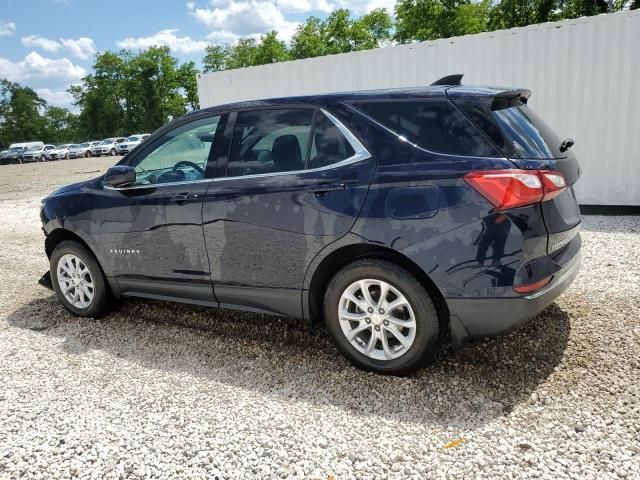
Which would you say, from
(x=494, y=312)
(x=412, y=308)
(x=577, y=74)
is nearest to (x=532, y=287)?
(x=494, y=312)

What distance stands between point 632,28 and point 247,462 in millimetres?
7884

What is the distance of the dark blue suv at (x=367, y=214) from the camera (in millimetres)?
2838

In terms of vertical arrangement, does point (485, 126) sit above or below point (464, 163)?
above

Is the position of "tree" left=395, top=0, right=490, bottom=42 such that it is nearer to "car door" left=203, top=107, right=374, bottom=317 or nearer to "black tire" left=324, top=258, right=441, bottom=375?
"car door" left=203, top=107, right=374, bottom=317

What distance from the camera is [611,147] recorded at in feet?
25.9

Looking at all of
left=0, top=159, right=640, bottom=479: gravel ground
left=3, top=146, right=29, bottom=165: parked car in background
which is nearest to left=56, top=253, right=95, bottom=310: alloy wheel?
left=0, top=159, right=640, bottom=479: gravel ground

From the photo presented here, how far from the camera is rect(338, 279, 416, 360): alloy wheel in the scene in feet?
10.3

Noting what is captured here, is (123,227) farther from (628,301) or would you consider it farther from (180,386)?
(628,301)

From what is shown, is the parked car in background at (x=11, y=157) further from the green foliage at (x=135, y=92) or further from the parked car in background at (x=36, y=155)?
the green foliage at (x=135, y=92)

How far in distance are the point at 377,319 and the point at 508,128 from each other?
135 centimetres

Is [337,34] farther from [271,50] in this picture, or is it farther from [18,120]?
[18,120]

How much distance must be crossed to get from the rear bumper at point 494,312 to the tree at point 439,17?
40.0 m

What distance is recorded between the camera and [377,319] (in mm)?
3182

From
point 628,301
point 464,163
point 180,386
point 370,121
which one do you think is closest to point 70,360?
point 180,386
